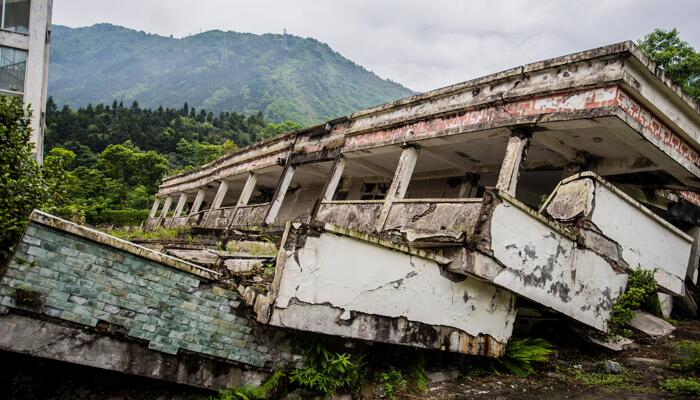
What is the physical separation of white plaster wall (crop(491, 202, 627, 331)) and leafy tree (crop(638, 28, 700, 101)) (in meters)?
13.1

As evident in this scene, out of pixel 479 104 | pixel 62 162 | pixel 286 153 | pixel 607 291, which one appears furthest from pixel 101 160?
pixel 607 291

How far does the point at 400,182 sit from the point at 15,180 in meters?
5.87

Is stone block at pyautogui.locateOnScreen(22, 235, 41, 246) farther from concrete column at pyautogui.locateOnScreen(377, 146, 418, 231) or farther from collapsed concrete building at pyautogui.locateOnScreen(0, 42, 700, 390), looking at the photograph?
concrete column at pyautogui.locateOnScreen(377, 146, 418, 231)

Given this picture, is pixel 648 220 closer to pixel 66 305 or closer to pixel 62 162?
pixel 66 305

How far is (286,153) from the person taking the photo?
13.4 metres

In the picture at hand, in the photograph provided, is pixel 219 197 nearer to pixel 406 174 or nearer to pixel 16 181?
pixel 406 174

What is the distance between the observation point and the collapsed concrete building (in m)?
4.44

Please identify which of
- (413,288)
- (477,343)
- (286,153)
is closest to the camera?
(413,288)

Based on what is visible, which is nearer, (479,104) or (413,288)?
(413,288)

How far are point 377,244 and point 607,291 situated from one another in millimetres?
3620

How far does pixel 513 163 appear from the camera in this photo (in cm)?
661

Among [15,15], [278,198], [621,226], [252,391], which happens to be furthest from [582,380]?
[15,15]

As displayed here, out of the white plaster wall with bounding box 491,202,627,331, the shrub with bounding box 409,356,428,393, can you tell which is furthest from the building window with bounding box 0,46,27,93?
the white plaster wall with bounding box 491,202,627,331

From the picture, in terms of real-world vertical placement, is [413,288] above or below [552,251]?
below
